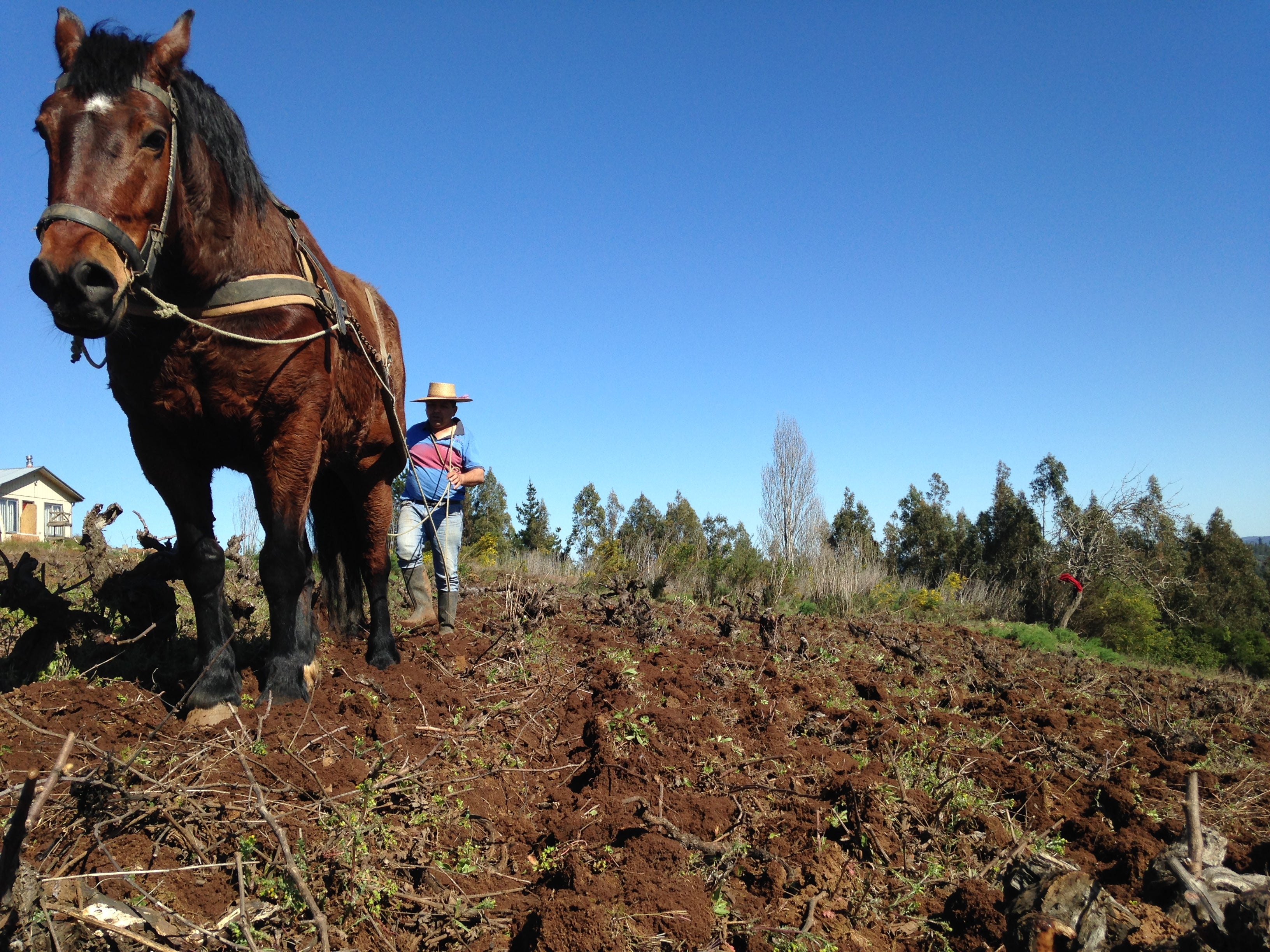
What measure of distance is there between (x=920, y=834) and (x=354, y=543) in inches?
138

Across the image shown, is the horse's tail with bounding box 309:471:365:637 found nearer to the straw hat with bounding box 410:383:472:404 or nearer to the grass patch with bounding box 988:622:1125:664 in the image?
the straw hat with bounding box 410:383:472:404

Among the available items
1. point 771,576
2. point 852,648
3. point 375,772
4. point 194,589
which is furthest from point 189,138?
point 771,576

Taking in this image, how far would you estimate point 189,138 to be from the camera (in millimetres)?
2920

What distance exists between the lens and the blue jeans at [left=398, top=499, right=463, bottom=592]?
5.64 metres

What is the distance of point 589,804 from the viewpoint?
2764mm

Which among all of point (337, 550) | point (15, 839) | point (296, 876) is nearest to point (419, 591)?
point (337, 550)

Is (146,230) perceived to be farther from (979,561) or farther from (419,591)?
(979,561)

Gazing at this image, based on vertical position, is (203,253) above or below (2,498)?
below

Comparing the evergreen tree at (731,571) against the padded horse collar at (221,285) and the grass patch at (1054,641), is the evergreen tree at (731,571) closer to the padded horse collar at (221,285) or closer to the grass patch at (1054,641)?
the grass patch at (1054,641)

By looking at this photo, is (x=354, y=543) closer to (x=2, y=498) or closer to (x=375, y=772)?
(x=375, y=772)

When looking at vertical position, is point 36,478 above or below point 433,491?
above

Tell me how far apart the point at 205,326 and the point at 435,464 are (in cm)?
307

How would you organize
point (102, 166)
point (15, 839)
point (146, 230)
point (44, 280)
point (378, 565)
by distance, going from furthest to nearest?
point (378, 565), point (146, 230), point (102, 166), point (44, 280), point (15, 839)

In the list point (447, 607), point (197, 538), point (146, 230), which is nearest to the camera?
point (146, 230)
